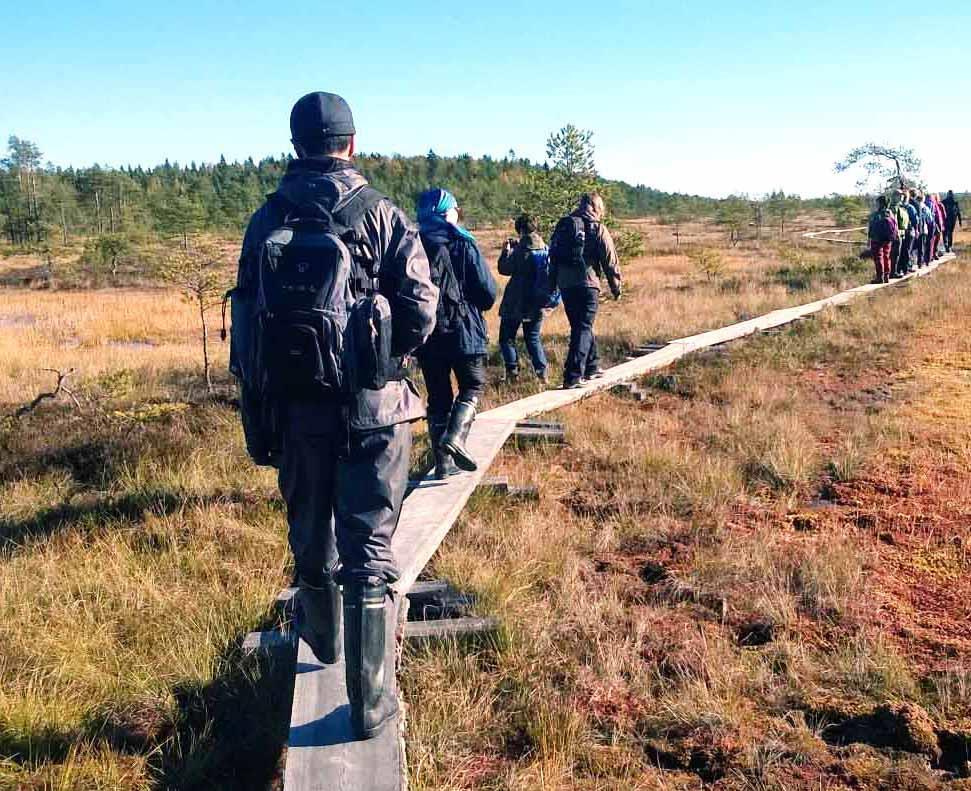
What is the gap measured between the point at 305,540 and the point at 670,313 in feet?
41.4

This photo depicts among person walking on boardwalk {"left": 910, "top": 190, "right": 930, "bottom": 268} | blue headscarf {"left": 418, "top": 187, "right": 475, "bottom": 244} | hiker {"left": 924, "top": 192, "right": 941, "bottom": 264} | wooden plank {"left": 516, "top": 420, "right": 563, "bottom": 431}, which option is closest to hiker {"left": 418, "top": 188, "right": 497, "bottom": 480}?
blue headscarf {"left": 418, "top": 187, "right": 475, "bottom": 244}

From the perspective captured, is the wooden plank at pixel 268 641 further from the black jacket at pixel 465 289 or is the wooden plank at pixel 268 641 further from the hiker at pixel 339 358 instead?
the black jacket at pixel 465 289

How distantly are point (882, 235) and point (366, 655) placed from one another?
16939 mm

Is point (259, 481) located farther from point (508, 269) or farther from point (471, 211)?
point (471, 211)

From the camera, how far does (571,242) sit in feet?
23.8

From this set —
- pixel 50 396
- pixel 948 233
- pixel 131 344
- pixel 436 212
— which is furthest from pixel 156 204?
pixel 436 212

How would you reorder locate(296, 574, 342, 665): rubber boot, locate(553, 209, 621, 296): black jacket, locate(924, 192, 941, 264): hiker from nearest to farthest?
locate(296, 574, 342, 665): rubber boot → locate(553, 209, 621, 296): black jacket → locate(924, 192, 941, 264): hiker

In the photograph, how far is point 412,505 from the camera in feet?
14.5

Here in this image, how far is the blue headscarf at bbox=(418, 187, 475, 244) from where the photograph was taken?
471 centimetres

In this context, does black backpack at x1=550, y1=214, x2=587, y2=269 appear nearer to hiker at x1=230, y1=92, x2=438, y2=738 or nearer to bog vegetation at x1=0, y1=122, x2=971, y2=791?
bog vegetation at x1=0, y1=122, x2=971, y2=791

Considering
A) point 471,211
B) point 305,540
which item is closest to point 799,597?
point 305,540

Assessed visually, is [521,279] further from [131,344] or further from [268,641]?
[131,344]

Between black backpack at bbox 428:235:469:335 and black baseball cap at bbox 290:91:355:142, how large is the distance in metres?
1.96

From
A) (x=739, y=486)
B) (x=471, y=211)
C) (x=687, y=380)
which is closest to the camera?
(x=739, y=486)
